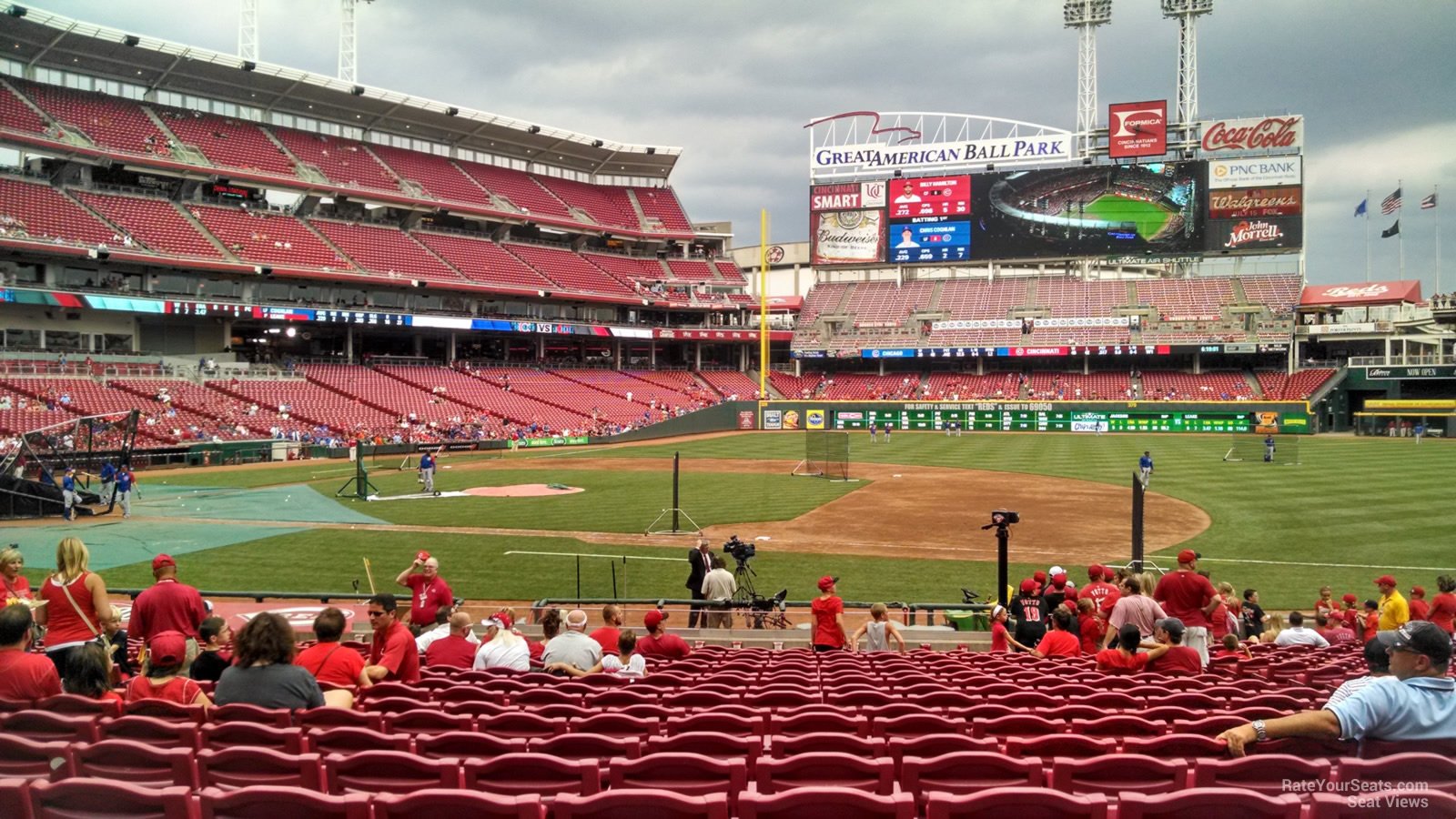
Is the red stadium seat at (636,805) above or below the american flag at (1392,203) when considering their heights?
below

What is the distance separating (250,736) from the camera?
15.5 ft

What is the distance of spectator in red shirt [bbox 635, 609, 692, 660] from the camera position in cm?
905

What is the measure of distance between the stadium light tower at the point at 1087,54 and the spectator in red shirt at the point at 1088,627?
69926mm

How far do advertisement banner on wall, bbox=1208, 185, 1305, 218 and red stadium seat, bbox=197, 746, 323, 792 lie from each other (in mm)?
77850

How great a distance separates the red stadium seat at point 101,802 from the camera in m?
3.52

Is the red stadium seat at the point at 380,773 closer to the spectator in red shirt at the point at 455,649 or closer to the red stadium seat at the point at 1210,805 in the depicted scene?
the red stadium seat at the point at 1210,805

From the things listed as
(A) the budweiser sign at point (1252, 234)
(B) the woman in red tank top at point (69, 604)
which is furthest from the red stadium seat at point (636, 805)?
(A) the budweiser sign at point (1252, 234)

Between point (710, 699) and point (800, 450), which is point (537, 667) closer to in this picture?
point (710, 699)

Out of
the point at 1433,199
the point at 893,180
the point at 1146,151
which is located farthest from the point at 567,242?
the point at 1433,199

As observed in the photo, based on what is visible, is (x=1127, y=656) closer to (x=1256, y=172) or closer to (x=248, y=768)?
(x=248, y=768)

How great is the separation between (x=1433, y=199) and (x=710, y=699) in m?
80.5

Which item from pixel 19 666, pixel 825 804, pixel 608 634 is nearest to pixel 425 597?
pixel 608 634

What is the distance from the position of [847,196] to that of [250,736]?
75644 mm

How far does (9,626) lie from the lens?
5.28m
